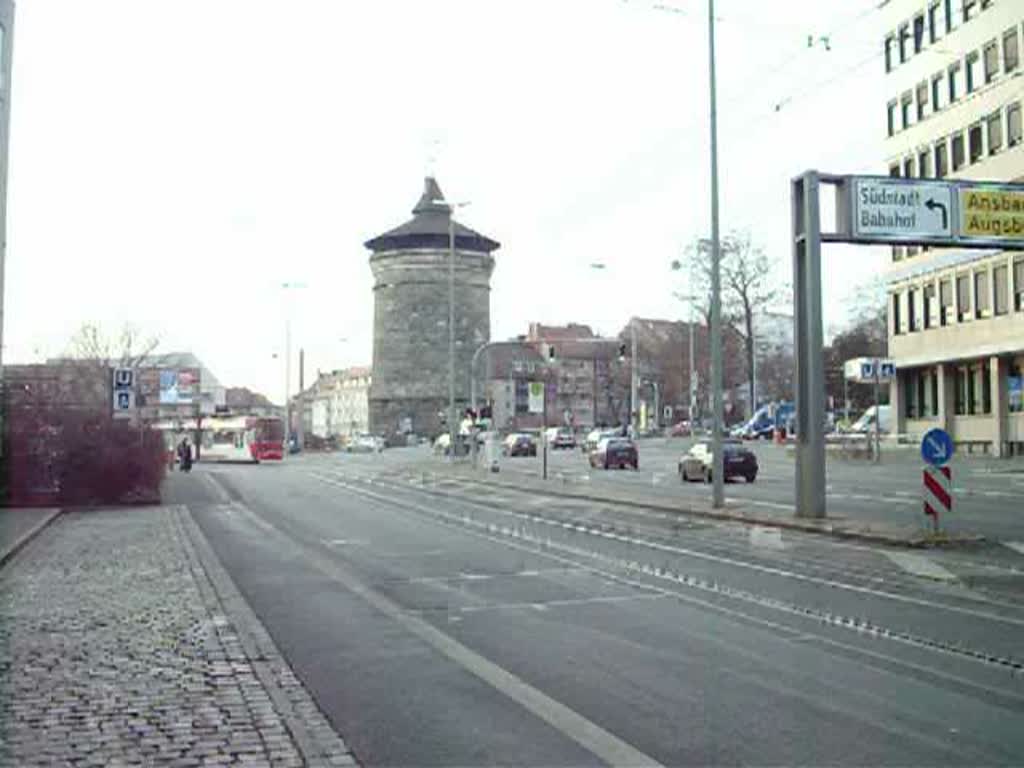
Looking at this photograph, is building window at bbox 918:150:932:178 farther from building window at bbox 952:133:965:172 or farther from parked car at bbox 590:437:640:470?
parked car at bbox 590:437:640:470

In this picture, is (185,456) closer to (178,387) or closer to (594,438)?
(594,438)

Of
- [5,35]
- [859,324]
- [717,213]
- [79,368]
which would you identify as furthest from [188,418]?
[5,35]

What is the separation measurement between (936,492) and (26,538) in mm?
14466

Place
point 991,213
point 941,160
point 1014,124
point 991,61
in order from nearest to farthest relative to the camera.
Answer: point 991,213 → point 1014,124 → point 991,61 → point 941,160

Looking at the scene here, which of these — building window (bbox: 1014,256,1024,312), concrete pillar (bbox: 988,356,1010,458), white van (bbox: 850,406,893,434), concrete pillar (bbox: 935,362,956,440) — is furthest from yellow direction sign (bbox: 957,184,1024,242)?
white van (bbox: 850,406,893,434)

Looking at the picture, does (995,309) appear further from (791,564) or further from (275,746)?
(275,746)

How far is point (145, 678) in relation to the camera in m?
7.79

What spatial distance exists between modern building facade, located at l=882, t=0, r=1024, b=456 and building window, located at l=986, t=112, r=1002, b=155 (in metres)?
0.05

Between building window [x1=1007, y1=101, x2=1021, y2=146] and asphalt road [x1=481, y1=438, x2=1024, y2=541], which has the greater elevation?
building window [x1=1007, y1=101, x2=1021, y2=146]

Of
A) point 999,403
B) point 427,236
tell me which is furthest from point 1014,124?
point 427,236

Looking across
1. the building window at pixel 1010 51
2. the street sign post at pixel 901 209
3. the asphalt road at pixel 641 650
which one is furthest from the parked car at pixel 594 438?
the asphalt road at pixel 641 650

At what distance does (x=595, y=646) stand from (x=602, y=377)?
464ft

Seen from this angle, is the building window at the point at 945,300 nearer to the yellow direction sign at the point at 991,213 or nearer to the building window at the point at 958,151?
the building window at the point at 958,151

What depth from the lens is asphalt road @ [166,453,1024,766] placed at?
6172 millimetres
